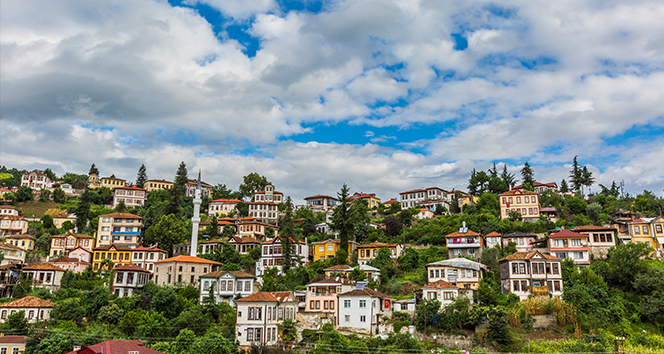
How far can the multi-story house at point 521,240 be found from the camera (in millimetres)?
63331

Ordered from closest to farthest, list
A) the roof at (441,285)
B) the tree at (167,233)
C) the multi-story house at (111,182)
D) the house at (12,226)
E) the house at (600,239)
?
the roof at (441,285), the house at (600,239), the tree at (167,233), the house at (12,226), the multi-story house at (111,182)

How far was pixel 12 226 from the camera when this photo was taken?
88.5m

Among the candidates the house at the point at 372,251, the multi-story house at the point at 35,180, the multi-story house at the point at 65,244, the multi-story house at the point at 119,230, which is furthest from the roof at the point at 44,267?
the multi-story house at the point at 35,180

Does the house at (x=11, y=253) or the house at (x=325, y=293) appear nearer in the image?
the house at (x=325, y=293)

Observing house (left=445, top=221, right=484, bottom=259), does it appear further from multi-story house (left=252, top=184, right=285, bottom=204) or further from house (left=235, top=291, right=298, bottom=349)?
multi-story house (left=252, top=184, right=285, bottom=204)

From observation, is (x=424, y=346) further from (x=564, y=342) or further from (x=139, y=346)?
(x=139, y=346)

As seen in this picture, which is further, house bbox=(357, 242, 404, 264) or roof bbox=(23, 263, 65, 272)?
house bbox=(357, 242, 404, 264)

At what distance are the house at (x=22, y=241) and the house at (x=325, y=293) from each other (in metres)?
51.7

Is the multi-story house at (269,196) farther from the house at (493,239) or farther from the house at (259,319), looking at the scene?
the house at (259,319)

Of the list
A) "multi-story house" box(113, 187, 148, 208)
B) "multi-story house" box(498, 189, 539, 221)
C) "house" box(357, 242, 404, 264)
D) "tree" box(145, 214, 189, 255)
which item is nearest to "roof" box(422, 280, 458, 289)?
"house" box(357, 242, 404, 264)

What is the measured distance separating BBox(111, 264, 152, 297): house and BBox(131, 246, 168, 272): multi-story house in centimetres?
896

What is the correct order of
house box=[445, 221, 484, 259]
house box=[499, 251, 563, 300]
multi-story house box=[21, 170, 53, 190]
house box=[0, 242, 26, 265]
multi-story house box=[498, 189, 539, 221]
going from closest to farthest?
house box=[499, 251, 563, 300], house box=[445, 221, 484, 259], house box=[0, 242, 26, 265], multi-story house box=[498, 189, 539, 221], multi-story house box=[21, 170, 53, 190]

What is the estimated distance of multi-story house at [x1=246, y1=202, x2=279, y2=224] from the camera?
10489 centimetres

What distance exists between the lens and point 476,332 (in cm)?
4597
